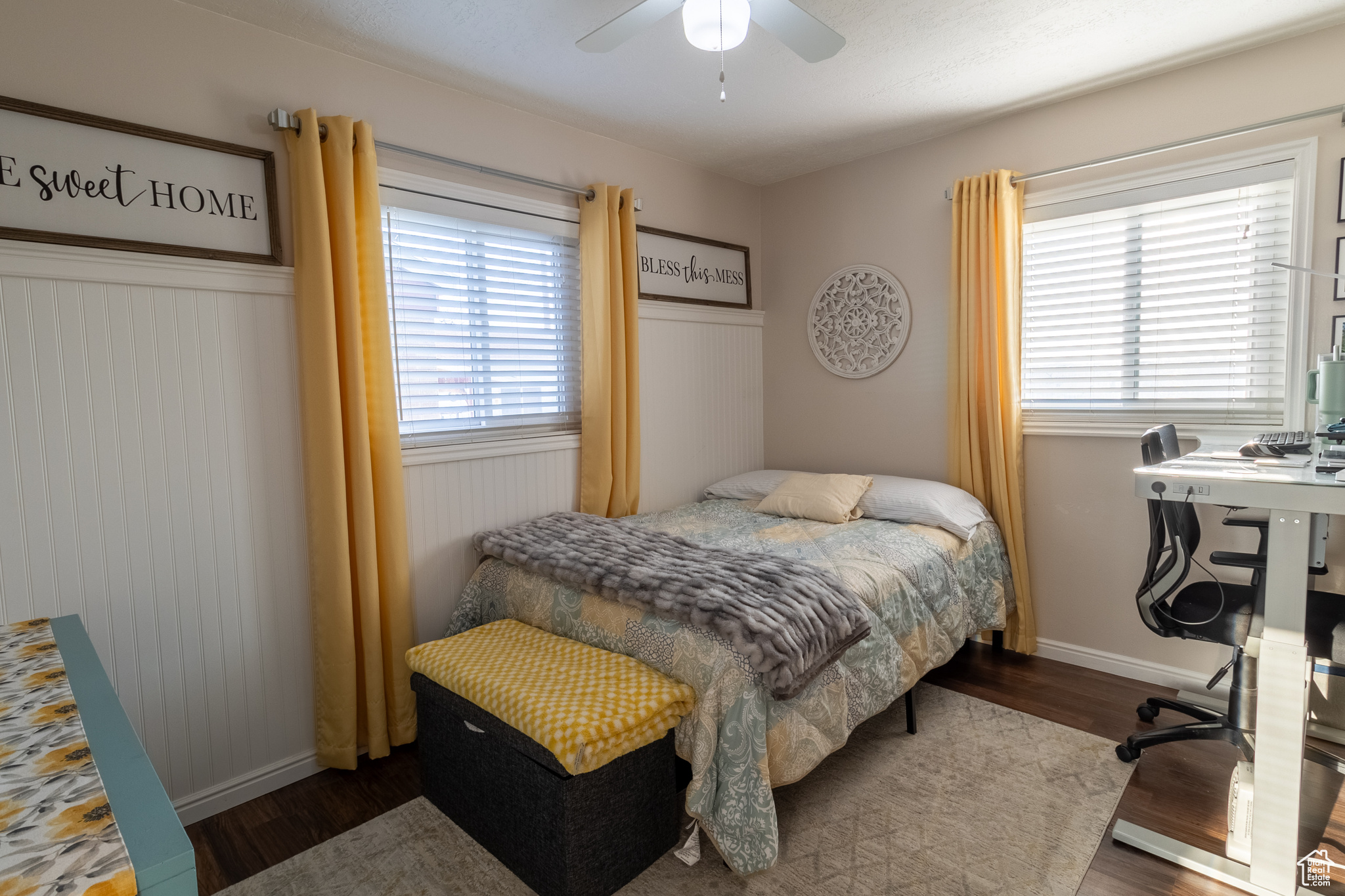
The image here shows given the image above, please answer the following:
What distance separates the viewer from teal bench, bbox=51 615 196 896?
790mm

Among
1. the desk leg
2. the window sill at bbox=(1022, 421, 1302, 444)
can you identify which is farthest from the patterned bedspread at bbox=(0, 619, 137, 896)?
the window sill at bbox=(1022, 421, 1302, 444)

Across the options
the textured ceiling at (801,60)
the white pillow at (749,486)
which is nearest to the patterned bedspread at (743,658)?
the white pillow at (749,486)

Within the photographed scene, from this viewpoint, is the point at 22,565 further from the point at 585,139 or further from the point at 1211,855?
the point at 1211,855

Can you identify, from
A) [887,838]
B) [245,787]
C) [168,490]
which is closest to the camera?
[887,838]

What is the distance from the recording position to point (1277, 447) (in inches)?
78.4

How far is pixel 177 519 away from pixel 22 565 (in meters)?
0.36

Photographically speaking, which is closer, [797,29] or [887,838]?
[797,29]

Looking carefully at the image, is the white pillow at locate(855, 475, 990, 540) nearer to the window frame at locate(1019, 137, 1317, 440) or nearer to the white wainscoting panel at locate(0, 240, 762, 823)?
the window frame at locate(1019, 137, 1317, 440)

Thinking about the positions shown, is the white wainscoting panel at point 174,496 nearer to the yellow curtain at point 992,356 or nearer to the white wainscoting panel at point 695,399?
the white wainscoting panel at point 695,399

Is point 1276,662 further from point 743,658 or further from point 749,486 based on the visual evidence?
point 749,486

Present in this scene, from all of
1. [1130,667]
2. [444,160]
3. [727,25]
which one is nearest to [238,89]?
[444,160]

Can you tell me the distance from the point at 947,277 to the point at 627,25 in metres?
2.07

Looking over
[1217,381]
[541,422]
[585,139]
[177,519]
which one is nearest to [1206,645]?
[1217,381]

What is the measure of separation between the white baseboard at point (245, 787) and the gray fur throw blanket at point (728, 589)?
37.2 inches
